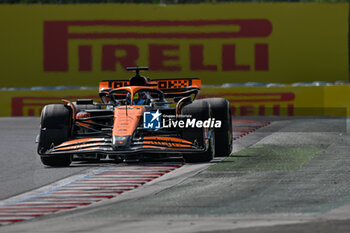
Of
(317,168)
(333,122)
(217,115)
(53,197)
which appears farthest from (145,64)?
(53,197)

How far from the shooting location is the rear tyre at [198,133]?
14.4m

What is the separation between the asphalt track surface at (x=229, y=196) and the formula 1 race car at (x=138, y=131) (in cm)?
34

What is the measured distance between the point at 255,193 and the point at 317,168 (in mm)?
2897

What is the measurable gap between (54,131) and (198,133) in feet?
7.64

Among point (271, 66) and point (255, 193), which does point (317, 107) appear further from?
point (255, 193)

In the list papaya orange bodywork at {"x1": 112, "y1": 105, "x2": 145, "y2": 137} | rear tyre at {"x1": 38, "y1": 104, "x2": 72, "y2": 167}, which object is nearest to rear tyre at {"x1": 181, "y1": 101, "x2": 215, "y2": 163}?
papaya orange bodywork at {"x1": 112, "y1": 105, "x2": 145, "y2": 137}

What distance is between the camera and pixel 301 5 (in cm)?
3033

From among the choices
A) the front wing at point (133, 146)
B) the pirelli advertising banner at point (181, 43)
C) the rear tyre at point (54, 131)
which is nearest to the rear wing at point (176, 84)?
the rear tyre at point (54, 131)

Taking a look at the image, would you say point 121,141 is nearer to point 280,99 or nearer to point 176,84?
point 176,84

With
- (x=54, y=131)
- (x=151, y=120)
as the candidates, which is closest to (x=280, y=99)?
(x=151, y=120)

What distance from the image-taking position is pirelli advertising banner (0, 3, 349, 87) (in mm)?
29953

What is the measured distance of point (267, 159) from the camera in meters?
15.1

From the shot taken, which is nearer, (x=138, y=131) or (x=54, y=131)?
(x=138, y=131)

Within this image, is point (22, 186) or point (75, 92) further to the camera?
point (75, 92)
